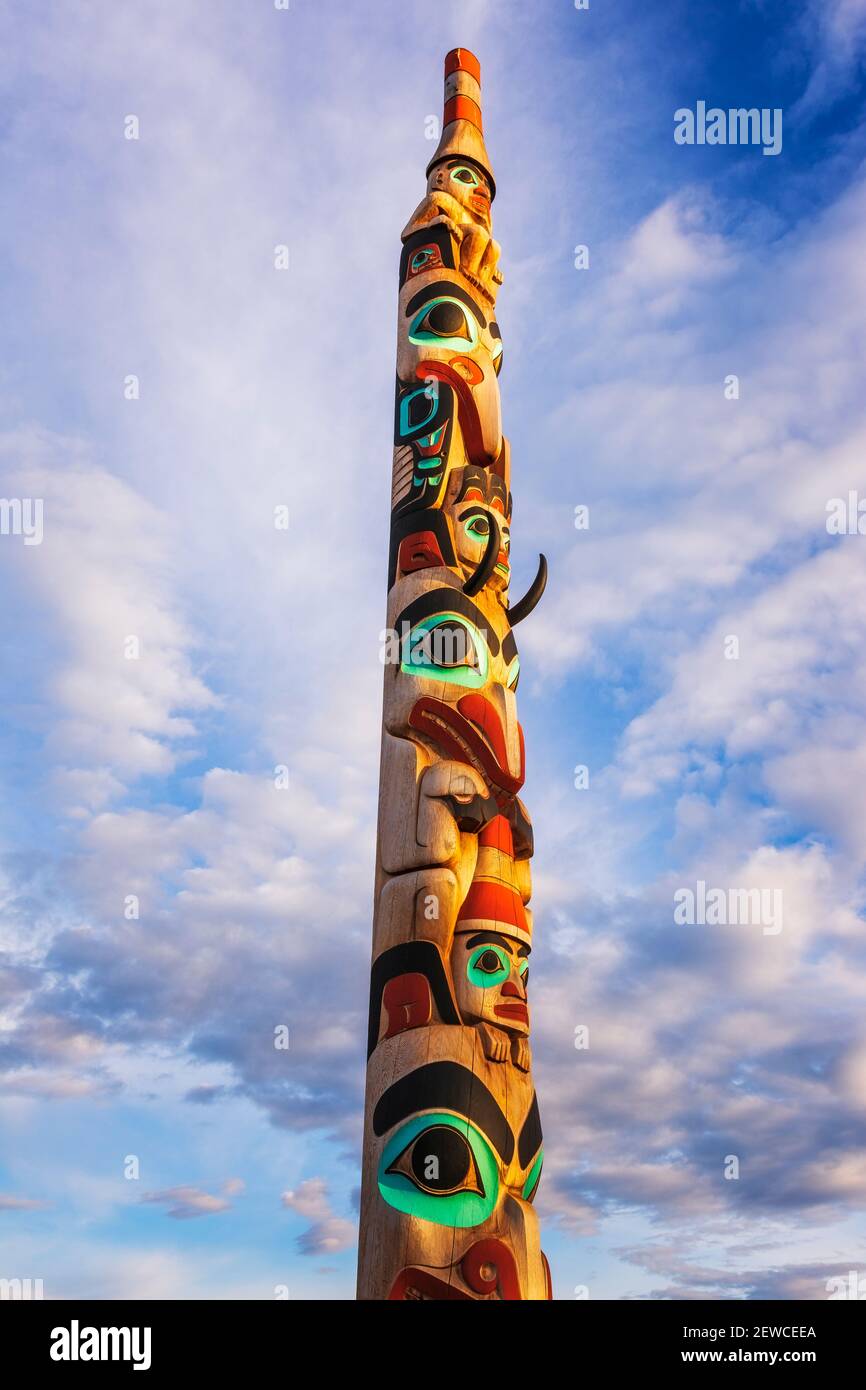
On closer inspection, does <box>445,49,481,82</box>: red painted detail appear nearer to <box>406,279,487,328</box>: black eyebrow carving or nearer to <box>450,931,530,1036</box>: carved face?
<box>406,279,487,328</box>: black eyebrow carving

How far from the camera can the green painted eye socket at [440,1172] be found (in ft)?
19.4

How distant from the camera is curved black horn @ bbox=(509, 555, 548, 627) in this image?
922cm

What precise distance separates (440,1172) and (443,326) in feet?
21.9

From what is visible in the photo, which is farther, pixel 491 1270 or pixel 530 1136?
pixel 530 1136

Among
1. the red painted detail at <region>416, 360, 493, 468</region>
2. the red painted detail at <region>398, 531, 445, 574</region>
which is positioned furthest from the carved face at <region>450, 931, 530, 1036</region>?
the red painted detail at <region>416, 360, 493, 468</region>

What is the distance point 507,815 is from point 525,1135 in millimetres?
2180

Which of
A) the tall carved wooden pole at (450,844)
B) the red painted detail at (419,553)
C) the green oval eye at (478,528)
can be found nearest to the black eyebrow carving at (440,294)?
the tall carved wooden pole at (450,844)

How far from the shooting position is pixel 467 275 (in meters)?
10.3

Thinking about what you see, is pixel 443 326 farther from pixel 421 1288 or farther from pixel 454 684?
pixel 421 1288

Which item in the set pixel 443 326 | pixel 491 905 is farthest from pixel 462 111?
pixel 491 905

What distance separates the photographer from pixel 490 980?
6.86 m

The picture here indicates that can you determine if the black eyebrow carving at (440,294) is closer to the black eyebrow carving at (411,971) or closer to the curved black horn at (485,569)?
the curved black horn at (485,569)
